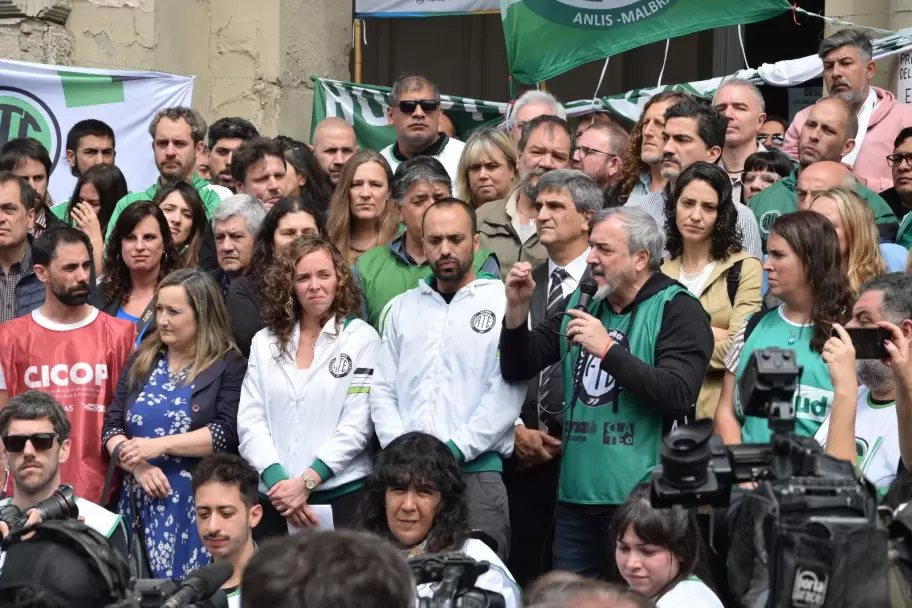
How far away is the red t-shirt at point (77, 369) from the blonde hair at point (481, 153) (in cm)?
190

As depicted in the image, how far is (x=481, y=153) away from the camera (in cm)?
769

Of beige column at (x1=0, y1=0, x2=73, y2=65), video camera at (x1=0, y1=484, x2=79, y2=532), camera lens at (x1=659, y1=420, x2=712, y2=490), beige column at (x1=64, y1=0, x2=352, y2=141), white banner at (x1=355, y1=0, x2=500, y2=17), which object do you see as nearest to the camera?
camera lens at (x1=659, y1=420, x2=712, y2=490)

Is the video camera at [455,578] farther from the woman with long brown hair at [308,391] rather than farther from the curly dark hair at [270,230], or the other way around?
the curly dark hair at [270,230]

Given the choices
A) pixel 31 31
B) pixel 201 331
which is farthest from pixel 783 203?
pixel 31 31

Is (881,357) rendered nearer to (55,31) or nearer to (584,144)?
(584,144)

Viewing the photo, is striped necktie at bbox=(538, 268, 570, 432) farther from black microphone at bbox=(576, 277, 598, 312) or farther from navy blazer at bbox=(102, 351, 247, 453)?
navy blazer at bbox=(102, 351, 247, 453)

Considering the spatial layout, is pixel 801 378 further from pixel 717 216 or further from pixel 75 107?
pixel 75 107

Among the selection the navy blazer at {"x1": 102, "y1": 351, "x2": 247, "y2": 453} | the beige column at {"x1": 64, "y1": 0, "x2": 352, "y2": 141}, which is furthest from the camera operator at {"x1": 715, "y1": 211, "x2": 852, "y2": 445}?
the beige column at {"x1": 64, "y1": 0, "x2": 352, "y2": 141}

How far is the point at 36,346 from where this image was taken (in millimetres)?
6781

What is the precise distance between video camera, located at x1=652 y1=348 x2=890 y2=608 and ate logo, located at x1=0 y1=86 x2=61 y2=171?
779cm

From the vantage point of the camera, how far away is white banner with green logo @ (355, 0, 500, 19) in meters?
11.6

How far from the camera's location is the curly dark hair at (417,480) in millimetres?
5645

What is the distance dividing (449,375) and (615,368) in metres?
0.92

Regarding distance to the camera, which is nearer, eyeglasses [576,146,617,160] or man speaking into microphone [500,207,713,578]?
man speaking into microphone [500,207,713,578]
